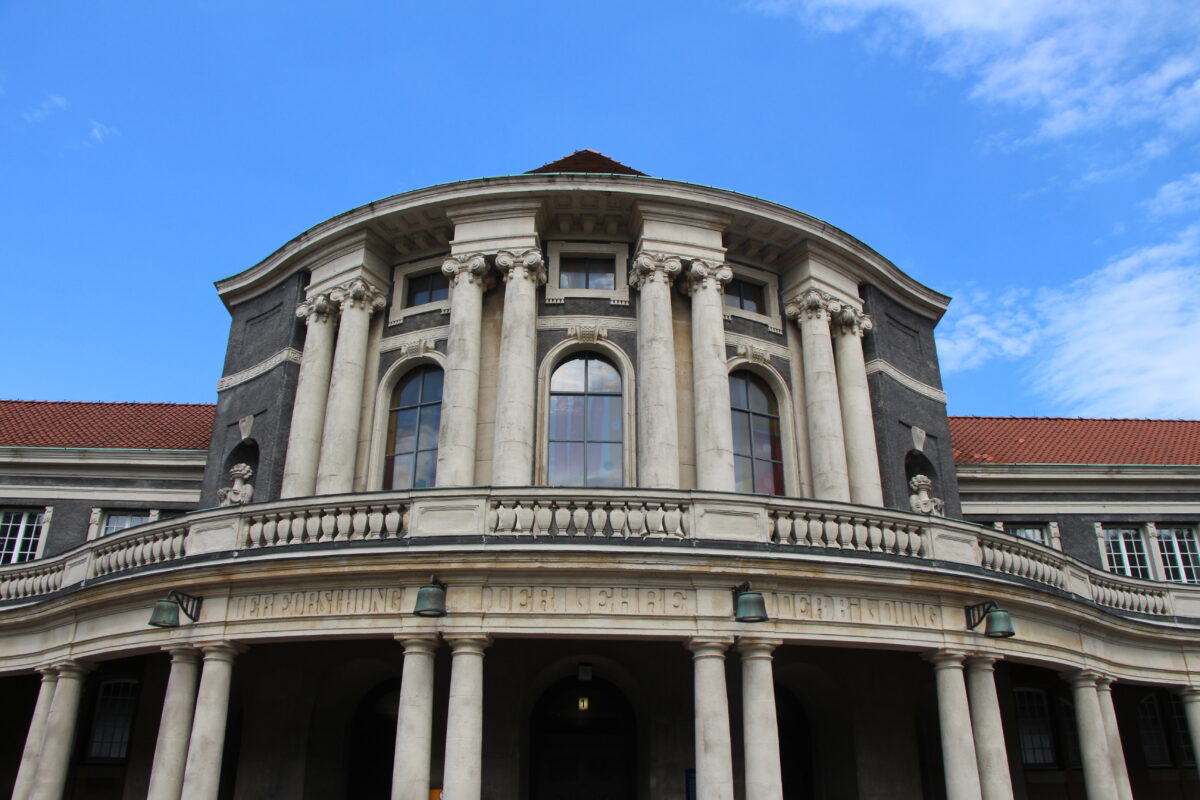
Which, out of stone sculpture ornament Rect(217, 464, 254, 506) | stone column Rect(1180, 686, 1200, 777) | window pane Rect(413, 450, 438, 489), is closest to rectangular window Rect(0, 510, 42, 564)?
stone sculpture ornament Rect(217, 464, 254, 506)

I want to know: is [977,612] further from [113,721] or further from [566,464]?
[113,721]

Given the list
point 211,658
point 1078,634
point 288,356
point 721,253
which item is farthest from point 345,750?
point 1078,634

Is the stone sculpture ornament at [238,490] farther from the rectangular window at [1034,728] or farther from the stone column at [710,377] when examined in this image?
the rectangular window at [1034,728]

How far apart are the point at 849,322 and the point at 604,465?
662 cm

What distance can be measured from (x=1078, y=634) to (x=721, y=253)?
980 centimetres

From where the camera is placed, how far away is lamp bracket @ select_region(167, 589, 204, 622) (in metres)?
14.5

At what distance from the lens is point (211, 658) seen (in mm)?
14422

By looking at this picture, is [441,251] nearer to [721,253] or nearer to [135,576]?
[721,253]

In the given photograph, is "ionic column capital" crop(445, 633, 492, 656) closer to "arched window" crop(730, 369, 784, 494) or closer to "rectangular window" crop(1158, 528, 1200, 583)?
"arched window" crop(730, 369, 784, 494)

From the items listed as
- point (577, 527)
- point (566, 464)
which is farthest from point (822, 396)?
point (577, 527)

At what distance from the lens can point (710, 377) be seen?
18.6 meters

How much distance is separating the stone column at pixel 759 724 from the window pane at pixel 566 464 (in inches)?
234

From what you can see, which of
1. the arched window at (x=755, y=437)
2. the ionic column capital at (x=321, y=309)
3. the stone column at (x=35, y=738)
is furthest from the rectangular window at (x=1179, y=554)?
the stone column at (x=35, y=738)

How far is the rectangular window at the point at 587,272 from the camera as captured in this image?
20.4 metres
